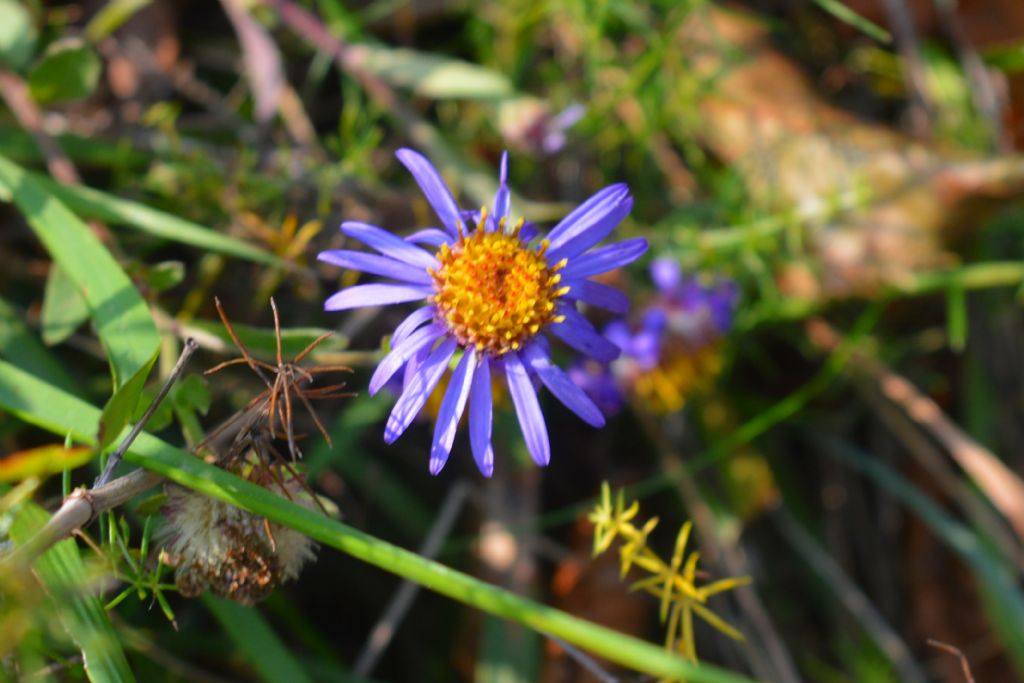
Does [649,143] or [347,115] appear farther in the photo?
[649,143]

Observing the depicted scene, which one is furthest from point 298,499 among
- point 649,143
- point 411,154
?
point 649,143

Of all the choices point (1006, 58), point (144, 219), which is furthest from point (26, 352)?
point (1006, 58)

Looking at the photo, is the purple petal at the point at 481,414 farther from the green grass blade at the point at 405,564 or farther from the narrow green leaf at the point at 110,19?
the narrow green leaf at the point at 110,19

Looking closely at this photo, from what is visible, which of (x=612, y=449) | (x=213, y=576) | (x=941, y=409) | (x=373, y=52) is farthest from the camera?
(x=941, y=409)

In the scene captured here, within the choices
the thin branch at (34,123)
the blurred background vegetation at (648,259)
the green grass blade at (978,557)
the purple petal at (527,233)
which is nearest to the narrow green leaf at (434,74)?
the blurred background vegetation at (648,259)

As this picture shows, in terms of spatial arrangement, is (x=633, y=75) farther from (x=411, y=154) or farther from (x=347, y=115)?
(x=411, y=154)

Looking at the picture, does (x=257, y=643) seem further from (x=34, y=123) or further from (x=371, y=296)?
(x=34, y=123)
